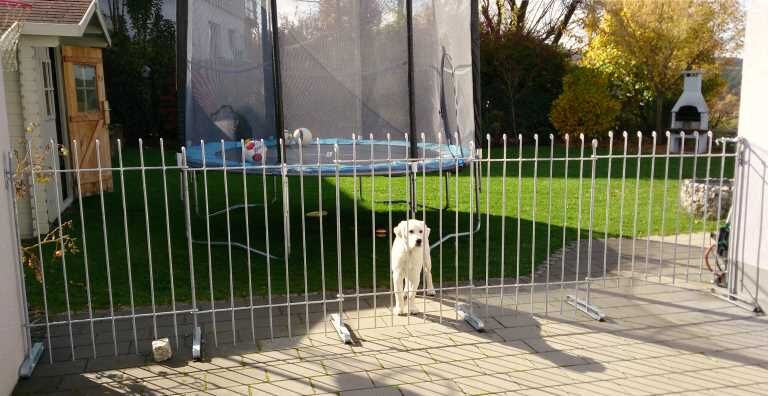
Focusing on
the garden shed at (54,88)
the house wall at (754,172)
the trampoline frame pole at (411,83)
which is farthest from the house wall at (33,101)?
the house wall at (754,172)

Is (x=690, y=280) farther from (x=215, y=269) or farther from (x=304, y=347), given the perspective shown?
(x=215, y=269)

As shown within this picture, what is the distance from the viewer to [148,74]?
1819cm

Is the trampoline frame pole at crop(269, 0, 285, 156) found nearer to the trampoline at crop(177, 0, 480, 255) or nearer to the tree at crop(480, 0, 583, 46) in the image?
the trampoline at crop(177, 0, 480, 255)

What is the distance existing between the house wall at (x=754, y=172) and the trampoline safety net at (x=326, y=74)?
2.89 metres

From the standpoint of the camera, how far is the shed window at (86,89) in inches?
433

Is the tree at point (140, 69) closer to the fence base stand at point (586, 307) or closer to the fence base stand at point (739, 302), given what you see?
the fence base stand at point (586, 307)

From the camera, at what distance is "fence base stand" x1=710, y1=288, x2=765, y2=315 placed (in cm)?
552

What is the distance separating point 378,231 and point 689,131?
1185 centimetres

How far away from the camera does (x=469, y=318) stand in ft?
17.3

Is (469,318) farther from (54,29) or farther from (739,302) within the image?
(54,29)

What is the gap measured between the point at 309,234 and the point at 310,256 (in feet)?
3.80

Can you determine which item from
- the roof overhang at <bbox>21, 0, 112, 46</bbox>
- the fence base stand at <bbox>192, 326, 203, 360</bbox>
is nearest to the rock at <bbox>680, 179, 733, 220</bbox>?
the fence base stand at <bbox>192, 326, 203, 360</bbox>

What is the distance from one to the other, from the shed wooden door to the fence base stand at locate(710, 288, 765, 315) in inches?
352

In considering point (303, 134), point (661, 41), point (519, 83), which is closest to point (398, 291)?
point (303, 134)
